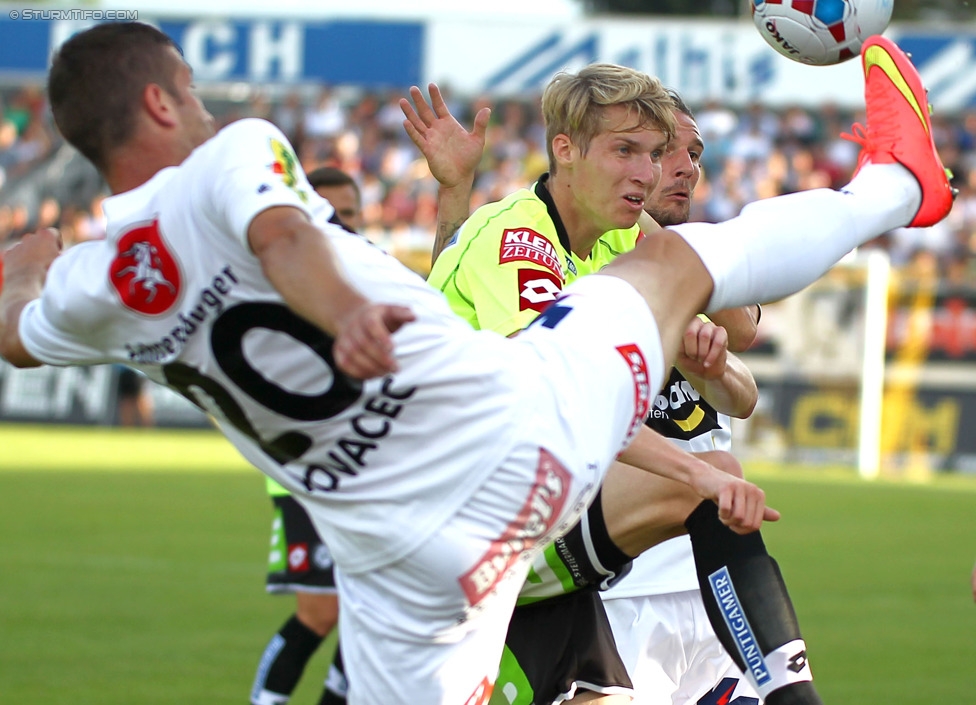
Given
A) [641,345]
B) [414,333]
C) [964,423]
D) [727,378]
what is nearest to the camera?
[414,333]

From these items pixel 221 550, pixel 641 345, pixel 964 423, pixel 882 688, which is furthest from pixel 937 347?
pixel 641 345

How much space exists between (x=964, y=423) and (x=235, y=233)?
650 inches

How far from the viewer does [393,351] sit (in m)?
3.03

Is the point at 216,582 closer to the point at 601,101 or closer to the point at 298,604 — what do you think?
the point at 298,604

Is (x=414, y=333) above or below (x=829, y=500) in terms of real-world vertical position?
above

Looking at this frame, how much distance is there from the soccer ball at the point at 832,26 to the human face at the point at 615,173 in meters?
0.67

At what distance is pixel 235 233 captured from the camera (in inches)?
119

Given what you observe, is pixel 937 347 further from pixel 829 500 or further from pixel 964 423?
pixel 829 500

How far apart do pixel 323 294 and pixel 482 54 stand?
907 inches

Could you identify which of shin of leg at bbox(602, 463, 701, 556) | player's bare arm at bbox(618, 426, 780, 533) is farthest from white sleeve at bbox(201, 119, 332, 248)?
shin of leg at bbox(602, 463, 701, 556)

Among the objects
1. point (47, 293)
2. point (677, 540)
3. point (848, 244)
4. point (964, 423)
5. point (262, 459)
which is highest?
point (848, 244)

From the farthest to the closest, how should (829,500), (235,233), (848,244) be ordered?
1. (829,500)
2. (848,244)
3. (235,233)

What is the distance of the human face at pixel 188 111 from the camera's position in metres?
3.38

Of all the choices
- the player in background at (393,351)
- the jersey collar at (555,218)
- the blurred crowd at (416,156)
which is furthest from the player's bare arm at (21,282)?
the blurred crowd at (416,156)
